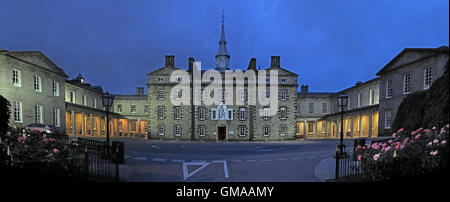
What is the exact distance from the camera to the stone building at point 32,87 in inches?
96.0

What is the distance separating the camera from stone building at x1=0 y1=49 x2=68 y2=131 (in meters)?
2.44

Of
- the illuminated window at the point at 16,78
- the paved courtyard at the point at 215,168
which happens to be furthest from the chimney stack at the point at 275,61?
the illuminated window at the point at 16,78

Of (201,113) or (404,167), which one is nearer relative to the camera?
(404,167)

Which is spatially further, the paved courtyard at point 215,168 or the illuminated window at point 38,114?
the paved courtyard at point 215,168

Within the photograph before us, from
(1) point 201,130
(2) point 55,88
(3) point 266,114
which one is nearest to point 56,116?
(2) point 55,88

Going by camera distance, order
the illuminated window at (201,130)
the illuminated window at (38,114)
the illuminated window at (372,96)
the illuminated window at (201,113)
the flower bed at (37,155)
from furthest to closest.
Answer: the illuminated window at (201,113)
the illuminated window at (201,130)
the illuminated window at (372,96)
the illuminated window at (38,114)
the flower bed at (37,155)

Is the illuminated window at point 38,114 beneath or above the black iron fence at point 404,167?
above

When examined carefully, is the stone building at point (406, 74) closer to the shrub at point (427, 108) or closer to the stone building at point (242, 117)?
the shrub at point (427, 108)

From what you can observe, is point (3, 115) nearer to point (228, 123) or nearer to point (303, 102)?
point (228, 123)

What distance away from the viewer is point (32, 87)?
9.12 feet

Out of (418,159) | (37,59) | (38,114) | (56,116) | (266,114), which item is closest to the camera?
(418,159)

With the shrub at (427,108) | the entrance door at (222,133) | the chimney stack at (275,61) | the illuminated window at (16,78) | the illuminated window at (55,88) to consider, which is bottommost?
the entrance door at (222,133)

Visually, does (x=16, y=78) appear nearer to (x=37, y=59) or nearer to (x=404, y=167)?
(x=37, y=59)
